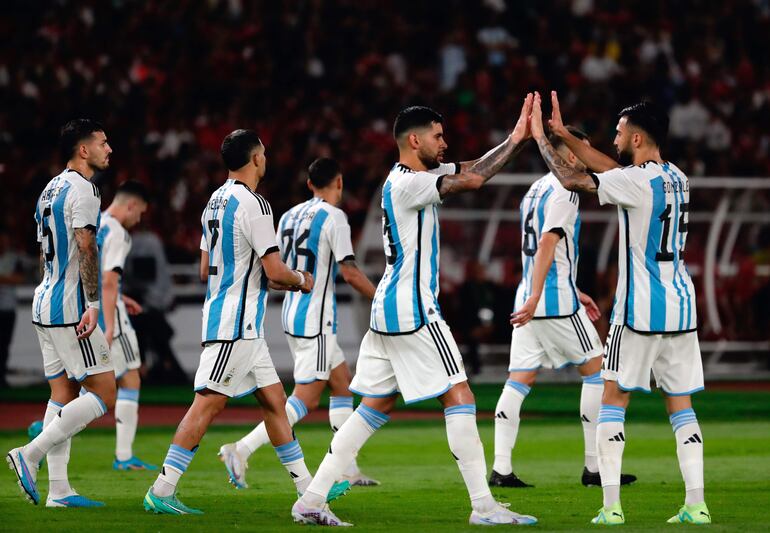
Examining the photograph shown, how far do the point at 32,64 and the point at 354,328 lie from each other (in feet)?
25.8

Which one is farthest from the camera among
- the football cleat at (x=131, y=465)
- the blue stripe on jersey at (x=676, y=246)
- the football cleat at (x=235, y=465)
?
the football cleat at (x=131, y=465)

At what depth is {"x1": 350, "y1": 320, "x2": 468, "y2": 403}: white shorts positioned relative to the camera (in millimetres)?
7578

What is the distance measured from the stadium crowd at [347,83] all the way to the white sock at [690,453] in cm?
1152

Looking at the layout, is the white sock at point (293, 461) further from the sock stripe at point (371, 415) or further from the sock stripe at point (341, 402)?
the sock stripe at point (341, 402)

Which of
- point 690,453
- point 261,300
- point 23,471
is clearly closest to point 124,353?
point 23,471

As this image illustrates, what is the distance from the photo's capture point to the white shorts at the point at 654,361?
772cm

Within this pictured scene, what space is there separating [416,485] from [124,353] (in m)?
2.93

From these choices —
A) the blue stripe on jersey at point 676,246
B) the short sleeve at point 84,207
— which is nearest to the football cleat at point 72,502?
the short sleeve at point 84,207

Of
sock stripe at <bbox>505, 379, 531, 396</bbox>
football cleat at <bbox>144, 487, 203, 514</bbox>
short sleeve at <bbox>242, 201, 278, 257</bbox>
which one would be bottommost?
football cleat at <bbox>144, 487, 203, 514</bbox>

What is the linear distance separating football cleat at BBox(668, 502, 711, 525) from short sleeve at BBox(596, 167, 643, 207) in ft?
5.68

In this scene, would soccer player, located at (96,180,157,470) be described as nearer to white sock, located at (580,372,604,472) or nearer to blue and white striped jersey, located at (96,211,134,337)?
blue and white striped jersey, located at (96,211,134,337)

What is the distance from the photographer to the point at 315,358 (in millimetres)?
10031

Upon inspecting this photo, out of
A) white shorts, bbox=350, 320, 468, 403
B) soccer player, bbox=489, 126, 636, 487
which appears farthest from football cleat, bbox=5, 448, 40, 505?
soccer player, bbox=489, 126, 636, 487

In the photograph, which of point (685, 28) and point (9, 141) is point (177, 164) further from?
point (685, 28)
